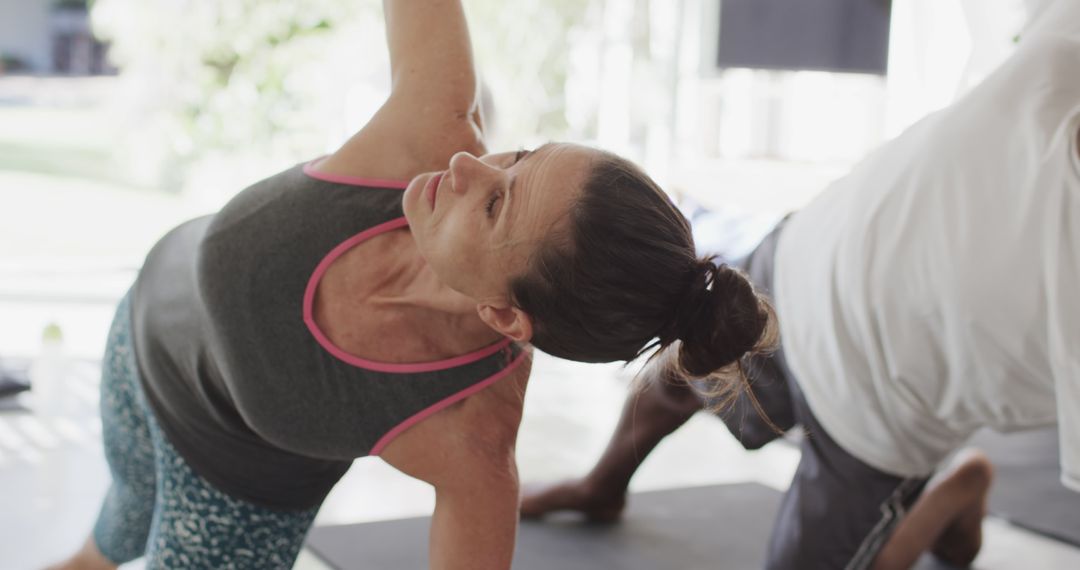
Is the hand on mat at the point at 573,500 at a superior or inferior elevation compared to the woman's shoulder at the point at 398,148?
inferior

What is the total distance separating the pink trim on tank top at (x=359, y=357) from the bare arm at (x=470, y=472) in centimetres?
4

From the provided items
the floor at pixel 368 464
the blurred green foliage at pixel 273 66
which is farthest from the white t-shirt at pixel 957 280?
the blurred green foliage at pixel 273 66

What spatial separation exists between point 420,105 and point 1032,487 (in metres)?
2.23

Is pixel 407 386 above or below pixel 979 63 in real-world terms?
below

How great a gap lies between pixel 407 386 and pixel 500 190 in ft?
0.85

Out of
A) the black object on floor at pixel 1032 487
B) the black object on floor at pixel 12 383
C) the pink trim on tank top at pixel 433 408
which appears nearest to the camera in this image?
the pink trim on tank top at pixel 433 408

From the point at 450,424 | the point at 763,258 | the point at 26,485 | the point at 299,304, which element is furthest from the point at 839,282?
the point at 26,485

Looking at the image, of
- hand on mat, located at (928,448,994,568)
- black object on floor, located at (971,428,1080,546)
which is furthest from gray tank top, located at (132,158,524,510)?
black object on floor, located at (971,428,1080,546)

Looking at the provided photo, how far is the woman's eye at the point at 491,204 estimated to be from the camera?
1128 millimetres

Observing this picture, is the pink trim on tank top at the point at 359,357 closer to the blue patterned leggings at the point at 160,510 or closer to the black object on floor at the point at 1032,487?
the blue patterned leggings at the point at 160,510

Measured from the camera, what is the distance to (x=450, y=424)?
1.23 metres

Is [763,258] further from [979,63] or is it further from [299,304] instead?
[299,304]

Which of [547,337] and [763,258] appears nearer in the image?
[547,337]

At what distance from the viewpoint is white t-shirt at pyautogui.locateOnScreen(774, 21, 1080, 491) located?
54.5 inches
